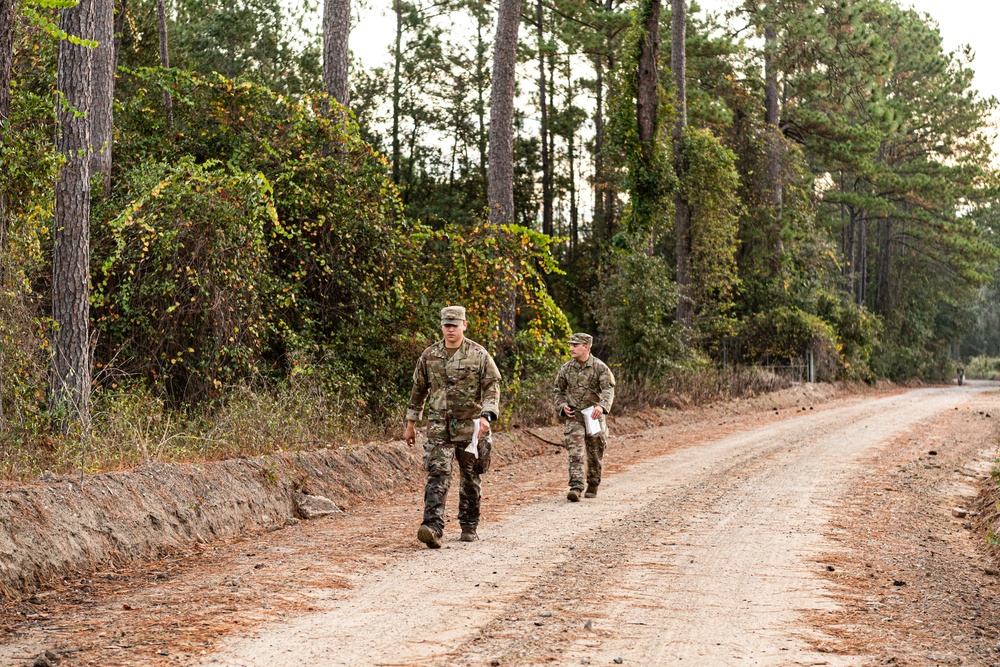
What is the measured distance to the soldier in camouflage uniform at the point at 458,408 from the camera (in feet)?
29.3

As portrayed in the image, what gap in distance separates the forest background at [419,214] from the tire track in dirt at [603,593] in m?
3.35

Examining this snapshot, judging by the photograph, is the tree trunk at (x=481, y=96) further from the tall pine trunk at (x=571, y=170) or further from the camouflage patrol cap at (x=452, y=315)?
the camouflage patrol cap at (x=452, y=315)

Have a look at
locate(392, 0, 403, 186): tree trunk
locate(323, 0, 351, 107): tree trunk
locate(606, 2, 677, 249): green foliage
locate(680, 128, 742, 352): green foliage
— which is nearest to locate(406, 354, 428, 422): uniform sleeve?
locate(323, 0, 351, 107): tree trunk

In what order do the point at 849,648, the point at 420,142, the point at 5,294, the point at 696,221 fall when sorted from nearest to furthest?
the point at 849,648 → the point at 5,294 → the point at 696,221 → the point at 420,142

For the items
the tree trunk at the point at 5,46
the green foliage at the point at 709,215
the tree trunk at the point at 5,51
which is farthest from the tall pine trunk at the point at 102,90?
the green foliage at the point at 709,215

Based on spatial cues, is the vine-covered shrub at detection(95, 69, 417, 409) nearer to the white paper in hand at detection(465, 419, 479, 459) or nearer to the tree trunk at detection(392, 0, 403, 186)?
the white paper in hand at detection(465, 419, 479, 459)

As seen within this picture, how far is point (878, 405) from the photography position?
28.5m

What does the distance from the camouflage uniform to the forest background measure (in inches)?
107

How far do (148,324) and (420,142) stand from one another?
3099cm

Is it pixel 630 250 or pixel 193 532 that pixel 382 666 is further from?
pixel 630 250

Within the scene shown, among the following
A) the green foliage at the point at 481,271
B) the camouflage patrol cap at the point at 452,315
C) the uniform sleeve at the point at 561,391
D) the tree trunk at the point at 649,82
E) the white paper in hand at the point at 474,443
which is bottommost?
the white paper in hand at the point at 474,443

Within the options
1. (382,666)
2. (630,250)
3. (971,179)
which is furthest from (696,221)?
(382,666)

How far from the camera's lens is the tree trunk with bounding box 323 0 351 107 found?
57.8ft

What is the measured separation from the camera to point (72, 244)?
424 inches
